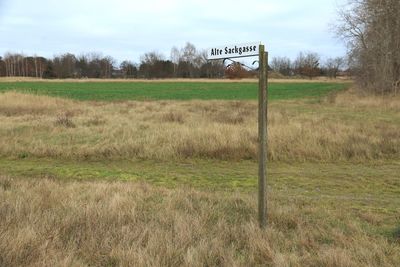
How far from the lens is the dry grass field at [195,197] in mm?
4566

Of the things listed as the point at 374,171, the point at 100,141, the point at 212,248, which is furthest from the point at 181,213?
the point at 100,141

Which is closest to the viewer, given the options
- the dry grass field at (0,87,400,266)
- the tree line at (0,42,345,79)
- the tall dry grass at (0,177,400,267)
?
the tall dry grass at (0,177,400,267)

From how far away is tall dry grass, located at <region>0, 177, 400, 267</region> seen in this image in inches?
174

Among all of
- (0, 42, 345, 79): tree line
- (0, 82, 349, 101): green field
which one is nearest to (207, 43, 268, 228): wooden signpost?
(0, 82, 349, 101): green field

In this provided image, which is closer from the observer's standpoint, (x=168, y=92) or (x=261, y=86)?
(x=261, y=86)

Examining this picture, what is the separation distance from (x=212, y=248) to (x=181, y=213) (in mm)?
1326

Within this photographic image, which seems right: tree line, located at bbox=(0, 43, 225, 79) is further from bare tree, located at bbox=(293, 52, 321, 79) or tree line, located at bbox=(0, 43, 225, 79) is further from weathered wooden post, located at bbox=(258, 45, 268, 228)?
weathered wooden post, located at bbox=(258, 45, 268, 228)

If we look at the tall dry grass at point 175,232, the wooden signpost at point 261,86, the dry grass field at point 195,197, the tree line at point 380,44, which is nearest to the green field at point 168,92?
the tree line at point 380,44

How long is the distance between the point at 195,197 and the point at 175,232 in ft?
5.96

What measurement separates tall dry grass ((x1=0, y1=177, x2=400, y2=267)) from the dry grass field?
0.02m

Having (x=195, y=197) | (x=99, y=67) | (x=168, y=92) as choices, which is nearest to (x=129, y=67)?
(x=99, y=67)

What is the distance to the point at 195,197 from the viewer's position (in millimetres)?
6941

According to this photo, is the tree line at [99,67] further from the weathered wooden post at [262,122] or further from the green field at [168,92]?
the weathered wooden post at [262,122]

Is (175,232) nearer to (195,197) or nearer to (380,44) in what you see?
(195,197)
